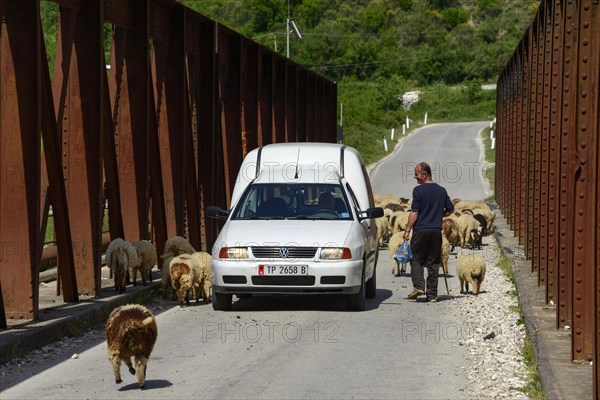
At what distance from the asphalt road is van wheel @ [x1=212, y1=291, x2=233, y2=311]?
Answer: 151 mm

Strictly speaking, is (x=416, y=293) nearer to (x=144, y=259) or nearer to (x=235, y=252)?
(x=235, y=252)

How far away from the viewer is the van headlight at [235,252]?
14211 millimetres

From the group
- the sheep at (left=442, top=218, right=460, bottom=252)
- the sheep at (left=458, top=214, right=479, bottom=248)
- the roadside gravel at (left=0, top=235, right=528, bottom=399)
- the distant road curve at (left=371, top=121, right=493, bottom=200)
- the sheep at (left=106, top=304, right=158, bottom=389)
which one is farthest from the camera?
the distant road curve at (left=371, top=121, right=493, bottom=200)

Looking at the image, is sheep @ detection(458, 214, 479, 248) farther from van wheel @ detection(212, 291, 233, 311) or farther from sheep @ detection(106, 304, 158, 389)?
sheep @ detection(106, 304, 158, 389)

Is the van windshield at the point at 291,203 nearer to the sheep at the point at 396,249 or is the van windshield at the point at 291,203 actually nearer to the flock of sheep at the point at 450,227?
the flock of sheep at the point at 450,227

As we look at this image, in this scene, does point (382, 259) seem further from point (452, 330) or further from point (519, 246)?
point (452, 330)

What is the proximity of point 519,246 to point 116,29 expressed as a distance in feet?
34.0

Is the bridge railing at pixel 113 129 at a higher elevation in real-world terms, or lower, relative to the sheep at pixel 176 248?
higher

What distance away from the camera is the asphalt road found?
9297mm

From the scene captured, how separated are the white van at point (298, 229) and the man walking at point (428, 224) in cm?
54

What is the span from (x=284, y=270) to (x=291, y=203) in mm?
1781

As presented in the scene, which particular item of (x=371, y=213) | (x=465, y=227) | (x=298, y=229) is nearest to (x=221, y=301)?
(x=298, y=229)

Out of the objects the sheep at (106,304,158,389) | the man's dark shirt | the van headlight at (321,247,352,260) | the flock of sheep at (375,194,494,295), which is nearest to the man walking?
the man's dark shirt

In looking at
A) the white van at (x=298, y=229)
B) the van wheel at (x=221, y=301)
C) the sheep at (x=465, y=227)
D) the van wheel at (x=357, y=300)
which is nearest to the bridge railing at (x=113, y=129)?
the van wheel at (x=221, y=301)
